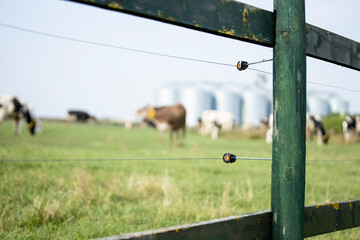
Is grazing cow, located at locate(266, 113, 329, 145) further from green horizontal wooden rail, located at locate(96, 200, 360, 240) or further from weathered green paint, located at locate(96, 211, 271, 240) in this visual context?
weathered green paint, located at locate(96, 211, 271, 240)

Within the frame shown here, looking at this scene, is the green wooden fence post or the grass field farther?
the grass field

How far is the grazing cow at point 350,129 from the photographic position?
1917cm

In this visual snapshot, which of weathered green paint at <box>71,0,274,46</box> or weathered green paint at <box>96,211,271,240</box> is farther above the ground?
weathered green paint at <box>71,0,274,46</box>

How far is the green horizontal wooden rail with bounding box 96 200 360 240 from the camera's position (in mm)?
1062

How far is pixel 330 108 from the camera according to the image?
7319 centimetres

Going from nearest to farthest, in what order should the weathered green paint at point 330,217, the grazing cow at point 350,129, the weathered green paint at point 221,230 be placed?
the weathered green paint at point 221,230
the weathered green paint at point 330,217
the grazing cow at point 350,129

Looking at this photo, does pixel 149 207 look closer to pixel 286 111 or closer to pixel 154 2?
pixel 286 111

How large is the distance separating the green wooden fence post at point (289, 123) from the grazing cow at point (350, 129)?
20.2m

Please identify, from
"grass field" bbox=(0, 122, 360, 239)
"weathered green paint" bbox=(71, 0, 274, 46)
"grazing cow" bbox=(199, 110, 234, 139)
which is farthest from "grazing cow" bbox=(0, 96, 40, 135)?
"grazing cow" bbox=(199, 110, 234, 139)

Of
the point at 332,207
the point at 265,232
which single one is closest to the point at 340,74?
the point at 332,207

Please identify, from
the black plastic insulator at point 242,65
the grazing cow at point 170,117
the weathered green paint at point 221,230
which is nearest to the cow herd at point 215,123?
the grazing cow at point 170,117

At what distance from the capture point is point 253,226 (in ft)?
4.28

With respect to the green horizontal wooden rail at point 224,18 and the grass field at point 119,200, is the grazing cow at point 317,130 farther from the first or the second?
the green horizontal wooden rail at point 224,18

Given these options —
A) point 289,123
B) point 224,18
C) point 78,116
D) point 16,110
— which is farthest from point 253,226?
point 78,116
